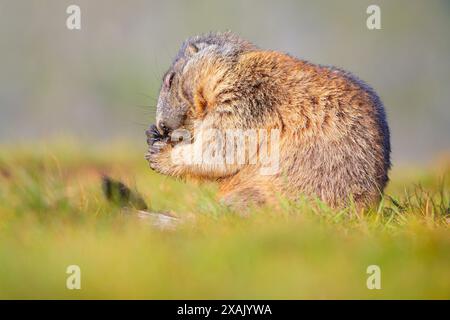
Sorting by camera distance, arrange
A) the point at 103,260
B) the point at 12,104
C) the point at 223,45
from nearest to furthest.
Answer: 1. the point at 103,260
2. the point at 223,45
3. the point at 12,104

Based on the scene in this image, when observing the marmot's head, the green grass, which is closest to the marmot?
the marmot's head

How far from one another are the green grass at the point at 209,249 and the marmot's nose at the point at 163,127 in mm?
1189

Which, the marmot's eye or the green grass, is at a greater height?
the marmot's eye

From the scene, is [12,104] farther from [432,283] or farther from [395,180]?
[432,283]

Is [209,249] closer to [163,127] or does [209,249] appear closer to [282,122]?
[282,122]

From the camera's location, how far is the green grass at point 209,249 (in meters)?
4.82

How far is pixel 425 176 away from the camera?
10.8 m

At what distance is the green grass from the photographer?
190 inches

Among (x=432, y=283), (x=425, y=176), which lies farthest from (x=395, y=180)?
(x=432, y=283)

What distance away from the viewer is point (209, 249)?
520 centimetres

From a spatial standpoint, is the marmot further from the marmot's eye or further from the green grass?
the green grass

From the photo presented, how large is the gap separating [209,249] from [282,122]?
2.13m

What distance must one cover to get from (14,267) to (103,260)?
1.80ft

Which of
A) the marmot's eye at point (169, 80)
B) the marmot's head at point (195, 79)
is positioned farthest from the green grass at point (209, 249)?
the marmot's eye at point (169, 80)
